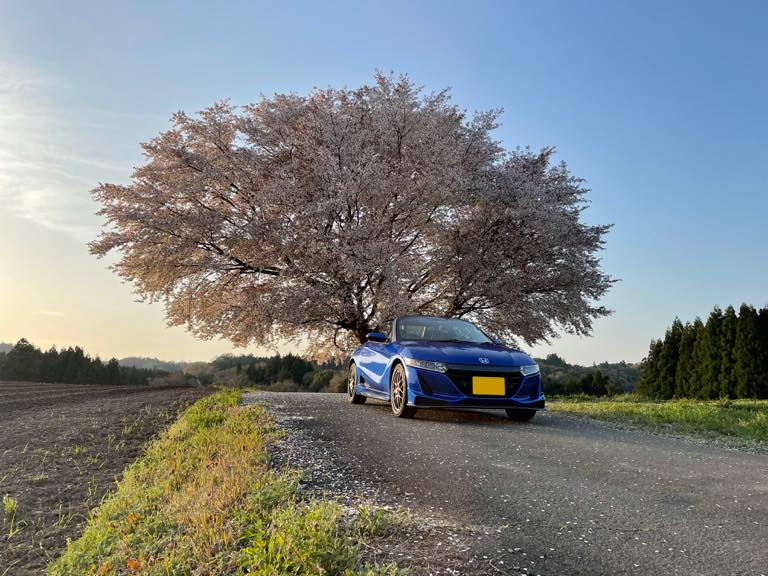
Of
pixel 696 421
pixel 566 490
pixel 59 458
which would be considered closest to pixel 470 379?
pixel 566 490

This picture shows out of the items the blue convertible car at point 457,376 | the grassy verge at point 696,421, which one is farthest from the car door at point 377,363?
the grassy verge at point 696,421

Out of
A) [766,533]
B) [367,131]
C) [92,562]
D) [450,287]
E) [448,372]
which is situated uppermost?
[367,131]

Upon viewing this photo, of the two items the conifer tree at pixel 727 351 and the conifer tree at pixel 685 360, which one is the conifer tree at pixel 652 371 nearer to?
the conifer tree at pixel 685 360

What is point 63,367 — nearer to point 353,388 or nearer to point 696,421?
point 353,388

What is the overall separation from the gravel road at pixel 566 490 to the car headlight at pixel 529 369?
2.57ft

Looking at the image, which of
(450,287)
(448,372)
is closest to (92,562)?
(448,372)

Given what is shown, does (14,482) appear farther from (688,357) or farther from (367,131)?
(688,357)

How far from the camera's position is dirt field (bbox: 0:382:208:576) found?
461 cm

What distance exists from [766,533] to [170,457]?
5.67 m

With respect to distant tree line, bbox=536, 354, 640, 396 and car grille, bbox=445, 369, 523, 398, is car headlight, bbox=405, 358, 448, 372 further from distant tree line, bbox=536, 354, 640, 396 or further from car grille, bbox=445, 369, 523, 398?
distant tree line, bbox=536, 354, 640, 396

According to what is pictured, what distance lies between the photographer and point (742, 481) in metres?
4.94

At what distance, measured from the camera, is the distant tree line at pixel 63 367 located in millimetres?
32500

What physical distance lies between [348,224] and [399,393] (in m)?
9.44

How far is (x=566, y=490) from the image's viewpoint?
4.29 metres
